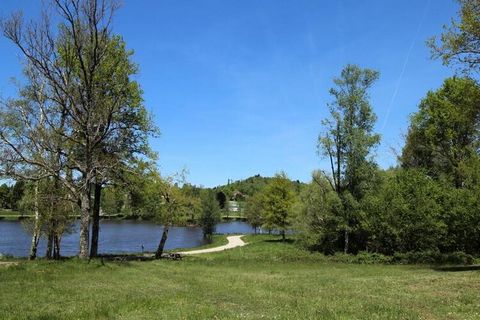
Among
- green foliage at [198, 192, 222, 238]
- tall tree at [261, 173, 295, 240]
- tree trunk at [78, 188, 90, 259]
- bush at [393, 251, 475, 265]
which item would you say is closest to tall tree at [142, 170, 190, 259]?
tree trunk at [78, 188, 90, 259]

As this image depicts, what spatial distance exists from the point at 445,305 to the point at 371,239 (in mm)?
28579

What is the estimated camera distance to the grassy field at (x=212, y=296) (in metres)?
11.1

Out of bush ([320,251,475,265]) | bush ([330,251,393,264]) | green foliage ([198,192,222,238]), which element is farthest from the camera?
green foliage ([198,192,222,238])

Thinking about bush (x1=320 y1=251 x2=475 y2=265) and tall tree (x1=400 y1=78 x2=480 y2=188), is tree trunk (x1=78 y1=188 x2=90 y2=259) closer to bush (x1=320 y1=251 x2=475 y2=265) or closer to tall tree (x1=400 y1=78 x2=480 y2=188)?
bush (x1=320 y1=251 x2=475 y2=265)

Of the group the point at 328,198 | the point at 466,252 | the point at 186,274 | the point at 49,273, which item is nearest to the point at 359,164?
the point at 328,198

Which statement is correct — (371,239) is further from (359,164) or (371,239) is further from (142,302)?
(142,302)

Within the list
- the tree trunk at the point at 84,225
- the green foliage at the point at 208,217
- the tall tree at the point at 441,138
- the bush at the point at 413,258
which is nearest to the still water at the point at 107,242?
the green foliage at the point at 208,217

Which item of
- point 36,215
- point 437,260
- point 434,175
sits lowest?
point 437,260

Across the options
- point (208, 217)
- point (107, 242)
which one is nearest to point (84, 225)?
point (107, 242)

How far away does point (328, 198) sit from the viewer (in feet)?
142

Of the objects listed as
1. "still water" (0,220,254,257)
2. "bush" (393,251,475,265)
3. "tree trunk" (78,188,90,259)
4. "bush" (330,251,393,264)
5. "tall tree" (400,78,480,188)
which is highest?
"tall tree" (400,78,480,188)

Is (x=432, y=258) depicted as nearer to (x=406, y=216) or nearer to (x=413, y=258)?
(x=413, y=258)

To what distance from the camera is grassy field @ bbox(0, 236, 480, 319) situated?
36.4 ft

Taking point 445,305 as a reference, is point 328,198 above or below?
above
